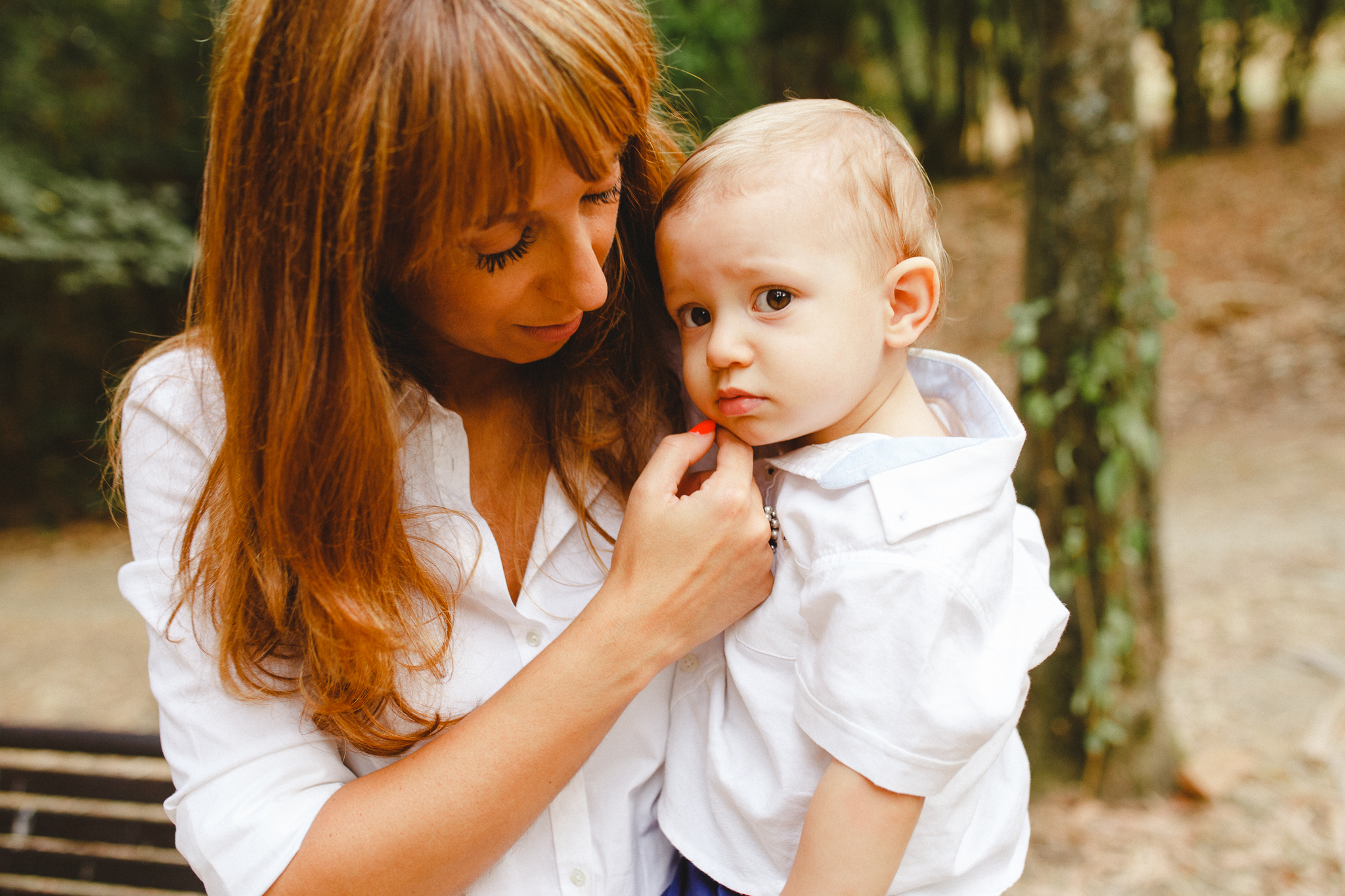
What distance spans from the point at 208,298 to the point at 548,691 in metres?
0.68

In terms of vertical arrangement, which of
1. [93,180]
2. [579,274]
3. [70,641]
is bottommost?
[70,641]

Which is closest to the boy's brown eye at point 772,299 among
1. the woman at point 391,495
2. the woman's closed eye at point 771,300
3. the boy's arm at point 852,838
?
the woman's closed eye at point 771,300

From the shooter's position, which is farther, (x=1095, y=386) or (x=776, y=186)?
(x=1095, y=386)

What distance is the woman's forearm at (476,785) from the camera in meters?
1.03

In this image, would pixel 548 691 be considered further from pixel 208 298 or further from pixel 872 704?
pixel 208 298

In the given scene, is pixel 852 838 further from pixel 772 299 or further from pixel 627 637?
pixel 772 299

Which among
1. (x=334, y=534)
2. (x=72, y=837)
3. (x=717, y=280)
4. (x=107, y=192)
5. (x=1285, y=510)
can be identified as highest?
(x=717, y=280)

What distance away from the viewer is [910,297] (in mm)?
1201

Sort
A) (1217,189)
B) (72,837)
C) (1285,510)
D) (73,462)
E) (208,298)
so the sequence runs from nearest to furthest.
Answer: (208,298), (72,837), (1285,510), (73,462), (1217,189)

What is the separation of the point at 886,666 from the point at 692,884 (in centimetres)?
54

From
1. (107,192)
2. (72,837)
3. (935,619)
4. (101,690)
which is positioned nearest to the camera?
(935,619)

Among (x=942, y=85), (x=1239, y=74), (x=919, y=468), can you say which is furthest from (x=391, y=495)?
(x=942, y=85)

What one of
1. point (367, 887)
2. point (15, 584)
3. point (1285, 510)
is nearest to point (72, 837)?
point (367, 887)

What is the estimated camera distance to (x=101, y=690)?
481 cm
